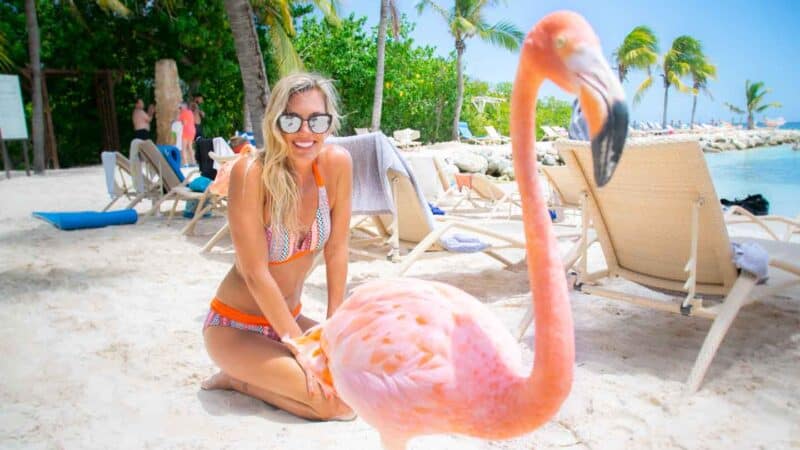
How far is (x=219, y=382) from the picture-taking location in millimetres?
2352

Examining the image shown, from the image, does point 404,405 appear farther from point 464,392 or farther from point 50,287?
point 50,287

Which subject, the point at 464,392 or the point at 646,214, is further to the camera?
the point at 646,214

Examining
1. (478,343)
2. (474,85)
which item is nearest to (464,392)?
(478,343)

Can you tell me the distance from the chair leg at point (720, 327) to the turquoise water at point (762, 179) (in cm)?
906

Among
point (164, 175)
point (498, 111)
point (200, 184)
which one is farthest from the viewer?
point (498, 111)

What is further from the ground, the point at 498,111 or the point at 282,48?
the point at 282,48

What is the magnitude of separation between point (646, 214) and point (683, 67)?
3953cm

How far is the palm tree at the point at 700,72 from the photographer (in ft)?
124

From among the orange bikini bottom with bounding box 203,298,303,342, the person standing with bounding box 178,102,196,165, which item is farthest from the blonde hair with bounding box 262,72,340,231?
the person standing with bounding box 178,102,196,165

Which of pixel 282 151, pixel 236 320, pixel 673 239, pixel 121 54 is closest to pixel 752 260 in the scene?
pixel 673 239

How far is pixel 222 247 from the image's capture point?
534 cm

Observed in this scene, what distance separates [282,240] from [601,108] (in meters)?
1.51

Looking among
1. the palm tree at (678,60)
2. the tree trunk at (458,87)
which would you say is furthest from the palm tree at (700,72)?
the tree trunk at (458,87)

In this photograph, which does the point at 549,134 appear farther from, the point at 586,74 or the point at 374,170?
the point at 586,74
